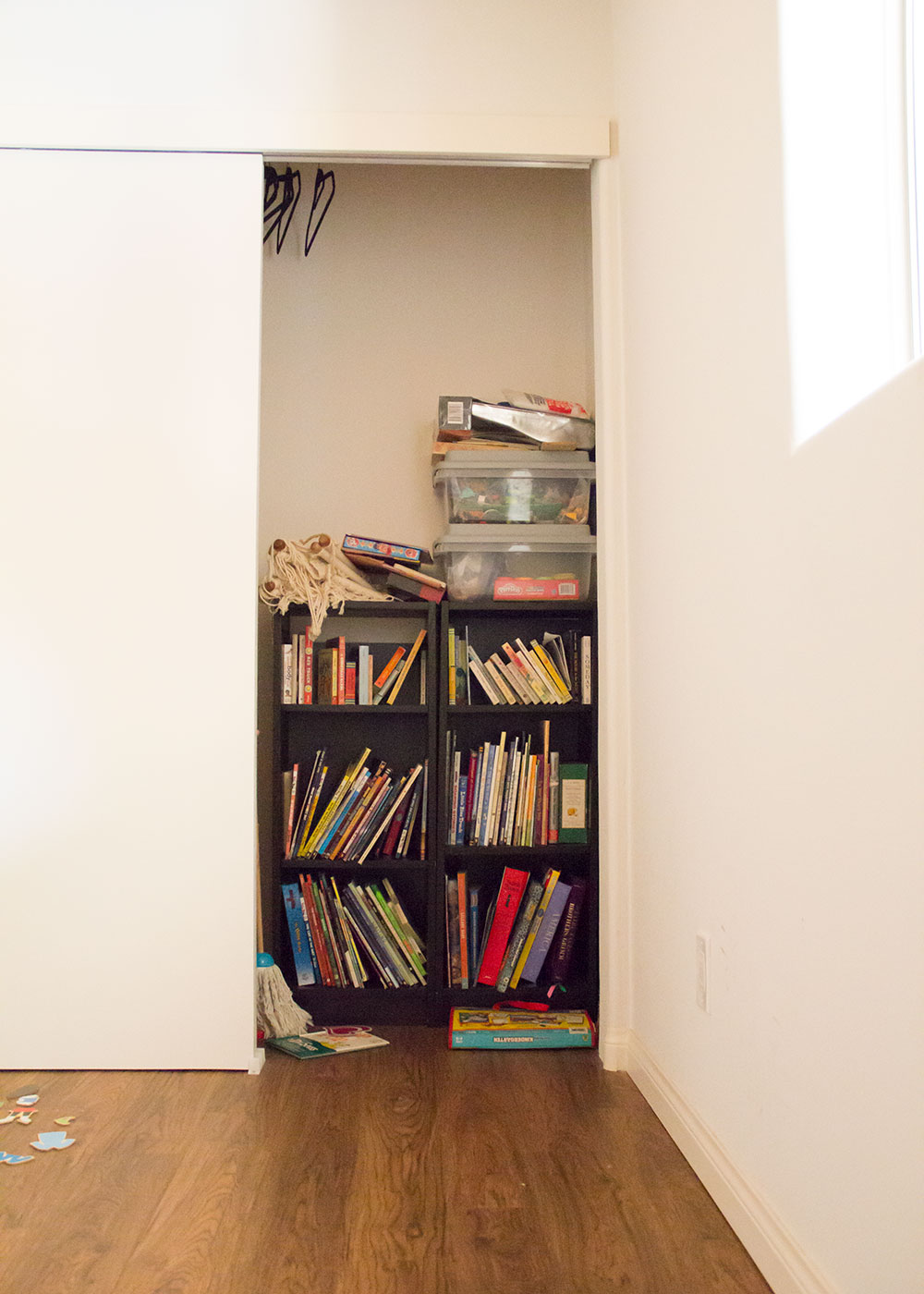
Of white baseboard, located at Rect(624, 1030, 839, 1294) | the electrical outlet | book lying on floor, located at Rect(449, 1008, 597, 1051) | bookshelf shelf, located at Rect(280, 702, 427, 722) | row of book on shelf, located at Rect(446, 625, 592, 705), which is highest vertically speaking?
row of book on shelf, located at Rect(446, 625, 592, 705)

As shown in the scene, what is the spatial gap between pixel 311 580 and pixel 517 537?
567 mm

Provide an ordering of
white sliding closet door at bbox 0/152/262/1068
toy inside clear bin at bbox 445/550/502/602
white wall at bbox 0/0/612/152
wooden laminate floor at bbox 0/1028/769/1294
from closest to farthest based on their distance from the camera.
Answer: wooden laminate floor at bbox 0/1028/769/1294
white sliding closet door at bbox 0/152/262/1068
white wall at bbox 0/0/612/152
toy inside clear bin at bbox 445/550/502/602

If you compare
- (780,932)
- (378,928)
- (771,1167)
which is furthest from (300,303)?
(771,1167)

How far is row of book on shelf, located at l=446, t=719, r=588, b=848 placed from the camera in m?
2.86

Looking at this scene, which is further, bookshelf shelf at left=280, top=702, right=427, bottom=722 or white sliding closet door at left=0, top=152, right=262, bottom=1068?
bookshelf shelf at left=280, top=702, right=427, bottom=722

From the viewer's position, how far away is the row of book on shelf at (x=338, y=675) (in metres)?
2.85

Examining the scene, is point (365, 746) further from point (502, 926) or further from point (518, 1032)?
point (518, 1032)

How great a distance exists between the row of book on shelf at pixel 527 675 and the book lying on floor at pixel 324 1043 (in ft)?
2.91

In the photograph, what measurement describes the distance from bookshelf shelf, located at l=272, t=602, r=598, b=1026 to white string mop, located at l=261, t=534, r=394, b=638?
4 cm

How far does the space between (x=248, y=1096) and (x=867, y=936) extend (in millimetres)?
1529

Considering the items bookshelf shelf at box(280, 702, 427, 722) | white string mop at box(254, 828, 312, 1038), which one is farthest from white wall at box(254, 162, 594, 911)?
white string mop at box(254, 828, 312, 1038)

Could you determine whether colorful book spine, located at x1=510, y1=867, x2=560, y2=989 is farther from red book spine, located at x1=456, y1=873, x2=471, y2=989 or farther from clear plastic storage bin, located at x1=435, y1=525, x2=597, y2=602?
clear plastic storage bin, located at x1=435, y1=525, x2=597, y2=602

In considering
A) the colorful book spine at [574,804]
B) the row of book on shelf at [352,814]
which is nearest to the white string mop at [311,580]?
the row of book on shelf at [352,814]

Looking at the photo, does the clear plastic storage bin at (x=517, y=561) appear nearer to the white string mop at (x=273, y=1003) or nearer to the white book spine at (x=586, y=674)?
the white book spine at (x=586, y=674)
